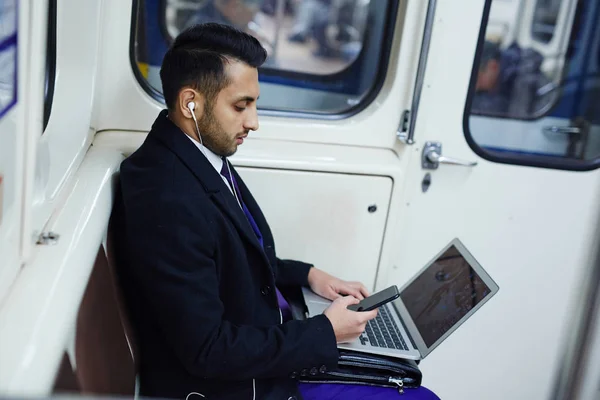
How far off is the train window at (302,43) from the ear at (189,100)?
0.53m

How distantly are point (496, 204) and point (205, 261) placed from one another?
1325 millimetres

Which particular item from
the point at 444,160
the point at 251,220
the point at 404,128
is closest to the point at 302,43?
the point at 404,128

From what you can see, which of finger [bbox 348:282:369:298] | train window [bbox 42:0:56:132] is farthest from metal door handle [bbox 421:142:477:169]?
train window [bbox 42:0:56:132]

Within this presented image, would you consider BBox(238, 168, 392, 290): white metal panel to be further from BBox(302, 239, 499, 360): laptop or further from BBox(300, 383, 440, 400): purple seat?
BBox(300, 383, 440, 400): purple seat

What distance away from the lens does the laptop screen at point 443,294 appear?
177cm

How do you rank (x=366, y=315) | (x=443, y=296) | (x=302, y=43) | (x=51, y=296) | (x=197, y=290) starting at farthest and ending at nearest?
(x=302, y=43)
(x=443, y=296)
(x=366, y=315)
(x=197, y=290)
(x=51, y=296)

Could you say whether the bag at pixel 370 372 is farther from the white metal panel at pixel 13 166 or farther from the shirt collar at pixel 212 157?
the white metal panel at pixel 13 166

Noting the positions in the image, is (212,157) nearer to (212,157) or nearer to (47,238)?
(212,157)

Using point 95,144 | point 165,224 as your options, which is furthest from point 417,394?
point 95,144

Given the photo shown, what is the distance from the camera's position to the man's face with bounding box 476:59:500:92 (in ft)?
7.59

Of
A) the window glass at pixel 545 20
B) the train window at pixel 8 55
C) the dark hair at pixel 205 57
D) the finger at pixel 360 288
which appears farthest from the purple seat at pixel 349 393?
the window glass at pixel 545 20

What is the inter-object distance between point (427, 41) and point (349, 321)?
0.97 metres

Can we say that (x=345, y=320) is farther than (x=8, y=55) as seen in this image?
Yes

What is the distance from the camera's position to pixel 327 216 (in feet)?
7.25
